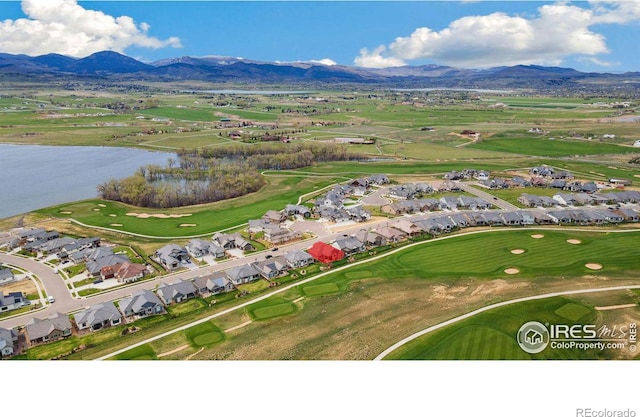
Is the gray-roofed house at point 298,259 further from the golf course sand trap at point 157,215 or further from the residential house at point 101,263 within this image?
the golf course sand trap at point 157,215

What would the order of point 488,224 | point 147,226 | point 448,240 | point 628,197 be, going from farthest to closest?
point 628,197 < point 147,226 < point 488,224 < point 448,240

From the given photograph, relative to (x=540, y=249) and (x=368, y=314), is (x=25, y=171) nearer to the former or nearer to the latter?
(x=368, y=314)

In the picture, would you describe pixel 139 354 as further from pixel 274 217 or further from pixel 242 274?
pixel 274 217

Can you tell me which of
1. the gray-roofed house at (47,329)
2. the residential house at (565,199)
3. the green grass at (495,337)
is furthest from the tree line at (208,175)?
the green grass at (495,337)

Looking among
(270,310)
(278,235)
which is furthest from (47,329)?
(278,235)

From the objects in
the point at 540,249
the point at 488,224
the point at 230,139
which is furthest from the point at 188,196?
the point at 230,139

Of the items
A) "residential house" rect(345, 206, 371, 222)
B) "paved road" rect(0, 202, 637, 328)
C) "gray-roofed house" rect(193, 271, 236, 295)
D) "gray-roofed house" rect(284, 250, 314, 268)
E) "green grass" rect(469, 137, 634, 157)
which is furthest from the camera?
"green grass" rect(469, 137, 634, 157)

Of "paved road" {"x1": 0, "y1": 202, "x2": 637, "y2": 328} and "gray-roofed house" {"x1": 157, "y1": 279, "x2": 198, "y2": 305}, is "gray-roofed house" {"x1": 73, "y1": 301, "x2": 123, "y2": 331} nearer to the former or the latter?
"paved road" {"x1": 0, "y1": 202, "x2": 637, "y2": 328}

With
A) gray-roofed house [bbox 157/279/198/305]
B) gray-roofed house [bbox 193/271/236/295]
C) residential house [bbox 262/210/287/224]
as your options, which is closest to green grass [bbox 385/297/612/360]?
gray-roofed house [bbox 193/271/236/295]
